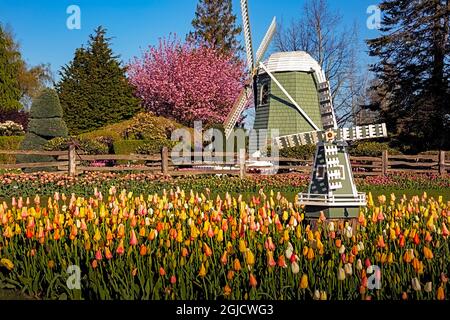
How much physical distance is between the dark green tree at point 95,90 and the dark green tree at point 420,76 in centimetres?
1593

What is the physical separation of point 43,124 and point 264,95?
9088mm

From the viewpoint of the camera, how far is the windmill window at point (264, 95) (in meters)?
23.0

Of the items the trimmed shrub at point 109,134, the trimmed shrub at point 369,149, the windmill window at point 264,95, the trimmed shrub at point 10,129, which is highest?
the windmill window at point 264,95

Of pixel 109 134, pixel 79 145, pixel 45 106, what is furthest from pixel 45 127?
pixel 109 134

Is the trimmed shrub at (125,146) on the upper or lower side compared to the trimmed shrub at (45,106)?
lower

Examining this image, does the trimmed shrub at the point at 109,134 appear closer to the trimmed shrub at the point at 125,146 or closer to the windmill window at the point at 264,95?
the trimmed shrub at the point at 125,146

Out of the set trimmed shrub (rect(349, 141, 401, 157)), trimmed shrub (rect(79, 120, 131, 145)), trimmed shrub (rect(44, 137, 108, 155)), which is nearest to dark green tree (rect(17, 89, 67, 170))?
trimmed shrub (rect(44, 137, 108, 155))

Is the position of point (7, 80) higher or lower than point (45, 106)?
higher

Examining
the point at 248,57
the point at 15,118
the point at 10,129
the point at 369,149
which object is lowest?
the point at 369,149

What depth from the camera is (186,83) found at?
37125 mm

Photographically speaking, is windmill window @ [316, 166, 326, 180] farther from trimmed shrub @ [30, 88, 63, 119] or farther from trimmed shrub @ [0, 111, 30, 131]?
trimmed shrub @ [0, 111, 30, 131]

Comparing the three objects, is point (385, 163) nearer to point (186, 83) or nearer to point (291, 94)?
point (291, 94)

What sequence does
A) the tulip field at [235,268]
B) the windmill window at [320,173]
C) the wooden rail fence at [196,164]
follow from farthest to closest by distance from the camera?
1. the wooden rail fence at [196,164]
2. the windmill window at [320,173]
3. the tulip field at [235,268]

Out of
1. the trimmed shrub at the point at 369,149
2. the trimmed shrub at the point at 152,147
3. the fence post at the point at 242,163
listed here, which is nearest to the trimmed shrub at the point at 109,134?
the trimmed shrub at the point at 152,147
